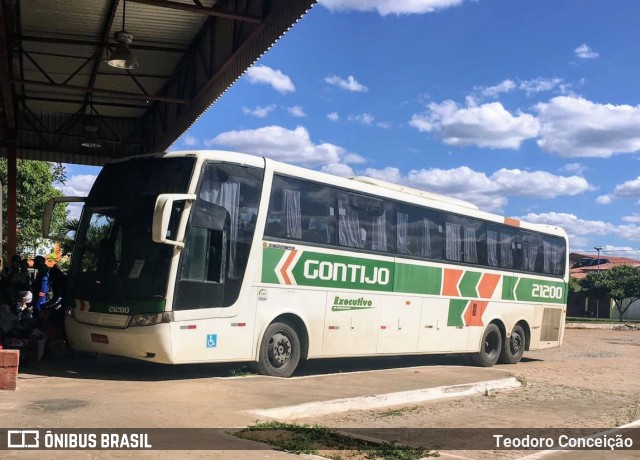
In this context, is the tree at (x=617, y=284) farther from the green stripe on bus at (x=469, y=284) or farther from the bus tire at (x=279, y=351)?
the bus tire at (x=279, y=351)

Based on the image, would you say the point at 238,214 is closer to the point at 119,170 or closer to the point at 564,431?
the point at 119,170

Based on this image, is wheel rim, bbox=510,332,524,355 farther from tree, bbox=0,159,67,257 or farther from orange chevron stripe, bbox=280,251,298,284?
tree, bbox=0,159,67,257

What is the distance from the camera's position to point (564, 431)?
8.28 m

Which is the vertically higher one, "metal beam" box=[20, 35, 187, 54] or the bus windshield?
"metal beam" box=[20, 35, 187, 54]

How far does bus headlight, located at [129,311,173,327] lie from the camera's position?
920cm

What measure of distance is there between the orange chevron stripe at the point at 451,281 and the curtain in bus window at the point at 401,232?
1580mm

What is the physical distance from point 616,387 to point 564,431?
5.73 metres

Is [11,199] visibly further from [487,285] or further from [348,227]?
[487,285]

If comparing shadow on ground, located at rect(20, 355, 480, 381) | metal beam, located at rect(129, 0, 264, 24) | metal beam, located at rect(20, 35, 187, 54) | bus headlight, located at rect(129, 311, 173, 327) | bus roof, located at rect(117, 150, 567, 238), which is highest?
metal beam, located at rect(20, 35, 187, 54)

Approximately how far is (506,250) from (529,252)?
1.20m

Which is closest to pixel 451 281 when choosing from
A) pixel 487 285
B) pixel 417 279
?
pixel 417 279

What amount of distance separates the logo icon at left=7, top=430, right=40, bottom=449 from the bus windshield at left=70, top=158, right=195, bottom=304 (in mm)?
3478

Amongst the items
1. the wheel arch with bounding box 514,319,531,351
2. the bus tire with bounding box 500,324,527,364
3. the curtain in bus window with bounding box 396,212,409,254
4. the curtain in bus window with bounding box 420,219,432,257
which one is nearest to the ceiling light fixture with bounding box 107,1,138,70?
the curtain in bus window with bounding box 396,212,409,254

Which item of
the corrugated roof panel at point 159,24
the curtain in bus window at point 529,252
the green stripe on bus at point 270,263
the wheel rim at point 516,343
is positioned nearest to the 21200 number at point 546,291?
the curtain in bus window at point 529,252
